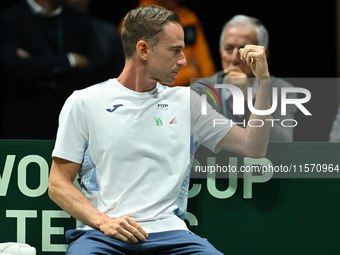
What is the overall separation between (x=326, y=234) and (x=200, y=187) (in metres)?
0.67

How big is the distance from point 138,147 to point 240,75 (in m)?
1.21

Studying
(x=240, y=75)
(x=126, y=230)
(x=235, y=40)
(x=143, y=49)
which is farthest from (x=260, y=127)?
(x=235, y=40)

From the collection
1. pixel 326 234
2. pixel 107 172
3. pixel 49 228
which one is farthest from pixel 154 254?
pixel 326 234

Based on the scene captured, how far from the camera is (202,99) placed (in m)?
3.73

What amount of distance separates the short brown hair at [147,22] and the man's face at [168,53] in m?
0.03

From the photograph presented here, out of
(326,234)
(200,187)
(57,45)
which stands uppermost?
(57,45)

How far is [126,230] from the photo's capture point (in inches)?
132

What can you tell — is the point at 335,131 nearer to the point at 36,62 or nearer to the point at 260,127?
the point at 260,127

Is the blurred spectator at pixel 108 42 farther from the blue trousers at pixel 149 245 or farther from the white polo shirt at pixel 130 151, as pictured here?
the blue trousers at pixel 149 245

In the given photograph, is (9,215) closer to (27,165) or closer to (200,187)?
(27,165)

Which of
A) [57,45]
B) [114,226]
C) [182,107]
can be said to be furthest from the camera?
[57,45]

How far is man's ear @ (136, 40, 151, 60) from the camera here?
3.56 metres

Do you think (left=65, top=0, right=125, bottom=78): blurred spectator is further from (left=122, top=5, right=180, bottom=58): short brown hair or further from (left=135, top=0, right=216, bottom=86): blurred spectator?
(left=122, top=5, right=180, bottom=58): short brown hair

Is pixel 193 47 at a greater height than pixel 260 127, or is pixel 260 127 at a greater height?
pixel 193 47
